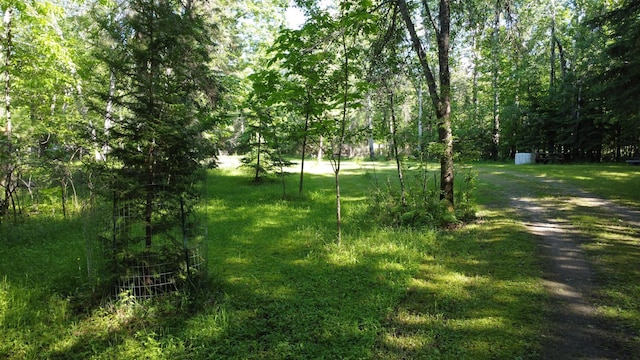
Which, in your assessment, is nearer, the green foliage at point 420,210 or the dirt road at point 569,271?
the dirt road at point 569,271

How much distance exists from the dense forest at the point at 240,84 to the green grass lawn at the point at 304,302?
4.40 feet

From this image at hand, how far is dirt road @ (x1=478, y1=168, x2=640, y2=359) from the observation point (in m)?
3.06

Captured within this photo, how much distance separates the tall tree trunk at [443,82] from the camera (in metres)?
7.06

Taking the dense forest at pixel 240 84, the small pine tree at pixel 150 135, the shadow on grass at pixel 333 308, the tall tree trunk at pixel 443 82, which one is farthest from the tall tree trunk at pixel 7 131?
the tall tree trunk at pixel 443 82

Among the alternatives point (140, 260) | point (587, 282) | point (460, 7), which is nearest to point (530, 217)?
point (587, 282)

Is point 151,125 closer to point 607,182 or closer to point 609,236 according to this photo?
point 609,236

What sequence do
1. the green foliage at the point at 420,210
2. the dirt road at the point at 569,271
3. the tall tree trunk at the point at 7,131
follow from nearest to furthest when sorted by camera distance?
the dirt road at the point at 569,271 → the tall tree trunk at the point at 7,131 → the green foliage at the point at 420,210

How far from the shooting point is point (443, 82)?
725 cm

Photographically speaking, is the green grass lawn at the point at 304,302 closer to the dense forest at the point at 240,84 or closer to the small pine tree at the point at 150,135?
the small pine tree at the point at 150,135

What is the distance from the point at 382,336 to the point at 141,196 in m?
2.90

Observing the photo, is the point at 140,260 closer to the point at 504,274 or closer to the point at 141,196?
the point at 141,196

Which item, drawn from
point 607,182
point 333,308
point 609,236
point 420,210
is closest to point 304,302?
point 333,308

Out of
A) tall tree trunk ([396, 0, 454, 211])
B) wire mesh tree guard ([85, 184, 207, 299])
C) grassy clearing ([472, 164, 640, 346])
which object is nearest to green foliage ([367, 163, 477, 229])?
tall tree trunk ([396, 0, 454, 211])

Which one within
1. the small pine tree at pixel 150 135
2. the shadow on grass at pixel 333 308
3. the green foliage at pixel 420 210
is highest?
the small pine tree at pixel 150 135
